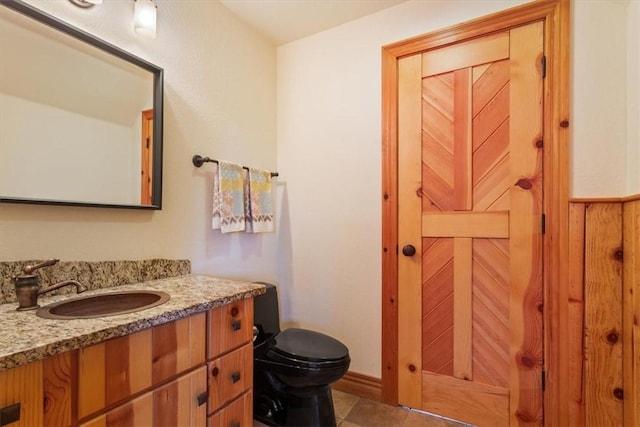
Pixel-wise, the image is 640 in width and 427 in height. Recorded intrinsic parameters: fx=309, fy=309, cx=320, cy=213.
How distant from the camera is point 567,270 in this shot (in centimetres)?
139

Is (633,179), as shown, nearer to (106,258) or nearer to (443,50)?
(443,50)

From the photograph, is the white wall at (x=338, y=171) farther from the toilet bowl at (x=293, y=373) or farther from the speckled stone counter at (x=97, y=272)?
the speckled stone counter at (x=97, y=272)

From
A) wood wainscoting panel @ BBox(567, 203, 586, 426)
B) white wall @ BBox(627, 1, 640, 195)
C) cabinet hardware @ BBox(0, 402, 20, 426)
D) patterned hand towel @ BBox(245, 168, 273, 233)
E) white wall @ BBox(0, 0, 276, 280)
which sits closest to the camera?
cabinet hardware @ BBox(0, 402, 20, 426)

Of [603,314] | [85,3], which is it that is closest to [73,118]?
[85,3]

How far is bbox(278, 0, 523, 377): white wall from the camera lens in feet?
6.02

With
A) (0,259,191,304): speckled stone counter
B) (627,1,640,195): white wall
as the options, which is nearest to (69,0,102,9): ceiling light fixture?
(0,259,191,304): speckled stone counter

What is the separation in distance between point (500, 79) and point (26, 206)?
2070 mm

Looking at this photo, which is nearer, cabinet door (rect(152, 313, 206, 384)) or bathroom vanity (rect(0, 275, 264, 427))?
bathroom vanity (rect(0, 275, 264, 427))

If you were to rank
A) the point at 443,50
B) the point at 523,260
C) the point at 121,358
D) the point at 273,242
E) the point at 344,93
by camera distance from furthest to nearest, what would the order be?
the point at 273,242 < the point at 344,93 < the point at 443,50 < the point at 523,260 < the point at 121,358

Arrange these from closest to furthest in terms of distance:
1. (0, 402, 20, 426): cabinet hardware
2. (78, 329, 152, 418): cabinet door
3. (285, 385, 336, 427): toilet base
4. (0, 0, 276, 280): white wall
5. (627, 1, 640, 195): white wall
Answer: (0, 402, 20, 426): cabinet hardware, (78, 329, 152, 418): cabinet door, (0, 0, 276, 280): white wall, (627, 1, 640, 195): white wall, (285, 385, 336, 427): toilet base

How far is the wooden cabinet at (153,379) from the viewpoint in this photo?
672 mm

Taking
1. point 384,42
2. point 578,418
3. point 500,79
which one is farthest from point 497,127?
point 578,418

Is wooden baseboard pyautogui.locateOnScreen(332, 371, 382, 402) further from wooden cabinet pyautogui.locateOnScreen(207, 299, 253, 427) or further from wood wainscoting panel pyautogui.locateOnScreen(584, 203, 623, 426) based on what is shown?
wood wainscoting panel pyautogui.locateOnScreen(584, 203, 623, 426)

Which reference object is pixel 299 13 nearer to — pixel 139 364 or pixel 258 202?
pixel 258 202
